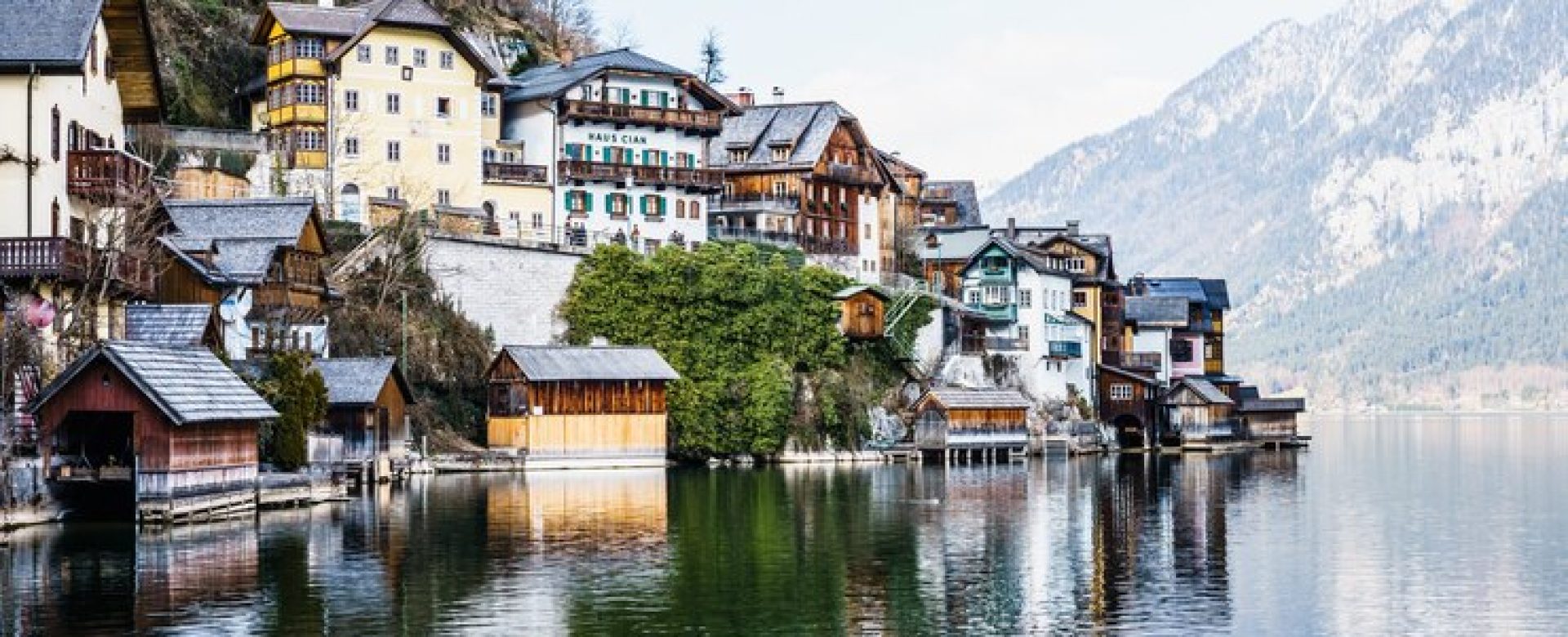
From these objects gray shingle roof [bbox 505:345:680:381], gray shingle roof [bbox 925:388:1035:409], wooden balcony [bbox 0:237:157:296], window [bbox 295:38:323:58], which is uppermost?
window [bbox 295:38:323:58]

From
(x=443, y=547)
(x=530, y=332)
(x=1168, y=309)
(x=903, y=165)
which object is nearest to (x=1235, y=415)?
(x=1168, y=309)

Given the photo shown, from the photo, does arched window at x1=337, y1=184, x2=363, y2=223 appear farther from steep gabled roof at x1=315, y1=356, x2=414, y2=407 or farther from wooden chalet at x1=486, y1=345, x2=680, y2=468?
steep gabled roof at x1=315, y1=356, x2=414, y2=407

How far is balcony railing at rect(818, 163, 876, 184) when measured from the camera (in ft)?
392

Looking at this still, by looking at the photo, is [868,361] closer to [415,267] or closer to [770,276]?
[770,276]

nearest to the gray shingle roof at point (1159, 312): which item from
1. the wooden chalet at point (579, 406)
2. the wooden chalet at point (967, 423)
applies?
the wooden chalet at point (967, 423)

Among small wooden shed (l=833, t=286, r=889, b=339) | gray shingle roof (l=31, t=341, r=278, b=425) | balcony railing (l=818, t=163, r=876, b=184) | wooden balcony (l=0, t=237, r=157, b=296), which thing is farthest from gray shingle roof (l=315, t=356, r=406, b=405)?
balcony railing (l=818, t=163, r=876, b=184)

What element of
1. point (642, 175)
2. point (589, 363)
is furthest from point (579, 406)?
point (642, 175)

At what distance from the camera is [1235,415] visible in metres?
134

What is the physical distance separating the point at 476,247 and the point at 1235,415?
56081 millimetres

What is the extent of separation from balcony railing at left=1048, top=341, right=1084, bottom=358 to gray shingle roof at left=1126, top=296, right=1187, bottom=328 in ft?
53.1

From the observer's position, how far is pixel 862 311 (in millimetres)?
106250

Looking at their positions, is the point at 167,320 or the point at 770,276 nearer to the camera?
the point at 167,320

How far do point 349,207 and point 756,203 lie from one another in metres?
26.7

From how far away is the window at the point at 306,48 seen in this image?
97.4 m
